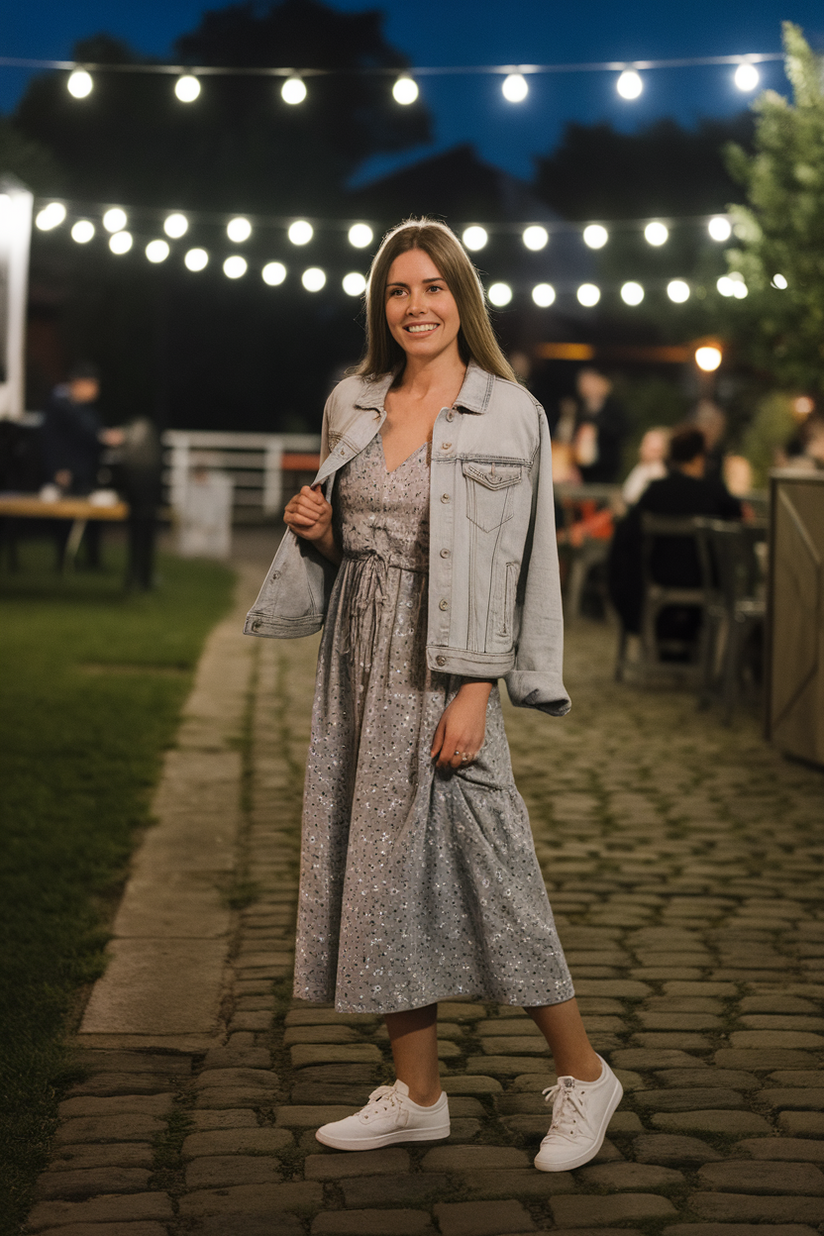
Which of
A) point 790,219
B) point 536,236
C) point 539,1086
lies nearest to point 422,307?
point 539,1086

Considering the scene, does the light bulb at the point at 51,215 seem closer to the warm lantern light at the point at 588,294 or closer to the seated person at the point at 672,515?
the warm lantern light at the point at 588,294

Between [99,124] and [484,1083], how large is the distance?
44180 millimetres

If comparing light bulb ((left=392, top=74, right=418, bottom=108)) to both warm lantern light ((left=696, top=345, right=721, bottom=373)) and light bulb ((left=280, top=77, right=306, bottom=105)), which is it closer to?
light bulb ((left=280, top=77, right=306, bottom=105))

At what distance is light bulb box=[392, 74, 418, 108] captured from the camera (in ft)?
39.3

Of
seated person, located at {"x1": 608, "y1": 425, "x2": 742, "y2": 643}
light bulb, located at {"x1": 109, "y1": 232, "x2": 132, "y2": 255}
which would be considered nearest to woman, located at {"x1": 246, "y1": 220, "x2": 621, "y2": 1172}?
seated person, located at {"x1": 608, "y1": 425, "x2": 742, "y2": 643}

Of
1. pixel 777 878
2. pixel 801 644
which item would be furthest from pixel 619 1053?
pixel 801 644

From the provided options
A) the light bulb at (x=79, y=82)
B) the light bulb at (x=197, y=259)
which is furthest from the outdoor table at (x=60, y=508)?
the light bulb at (x=79, y=82)

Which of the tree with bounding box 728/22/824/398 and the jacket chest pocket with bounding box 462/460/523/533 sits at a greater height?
the tree with bounding box 728/22/824/398

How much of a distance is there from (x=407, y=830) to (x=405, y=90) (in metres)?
9.84

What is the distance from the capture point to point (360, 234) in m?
14.8

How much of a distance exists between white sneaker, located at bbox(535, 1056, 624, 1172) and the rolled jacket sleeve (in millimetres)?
779

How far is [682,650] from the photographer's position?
10.6 metres

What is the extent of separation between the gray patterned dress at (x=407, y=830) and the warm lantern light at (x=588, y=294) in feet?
40.8

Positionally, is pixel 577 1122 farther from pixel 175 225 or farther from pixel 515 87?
pixel 175 225
